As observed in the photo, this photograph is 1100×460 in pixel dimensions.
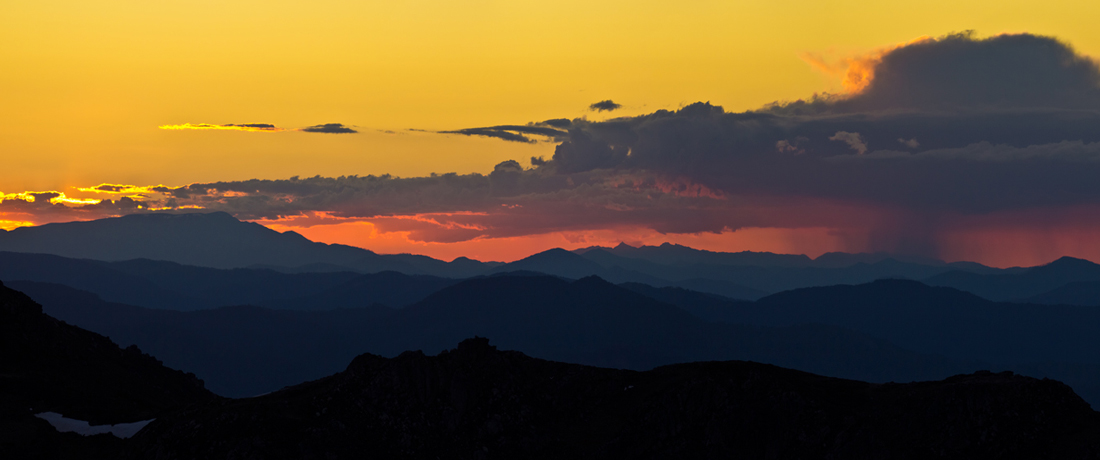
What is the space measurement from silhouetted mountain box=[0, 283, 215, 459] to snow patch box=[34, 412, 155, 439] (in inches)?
57.2

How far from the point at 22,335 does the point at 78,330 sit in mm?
18553

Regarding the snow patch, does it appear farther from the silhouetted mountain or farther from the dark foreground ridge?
the dark foreground ridge

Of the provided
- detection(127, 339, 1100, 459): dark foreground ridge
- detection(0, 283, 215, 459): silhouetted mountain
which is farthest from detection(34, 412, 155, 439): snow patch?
detection(127, 339, 1100, 459): dark foreground ridge

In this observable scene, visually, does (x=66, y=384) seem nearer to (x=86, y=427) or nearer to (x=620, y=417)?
(x=86, y=427)

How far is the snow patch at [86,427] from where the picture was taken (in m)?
115

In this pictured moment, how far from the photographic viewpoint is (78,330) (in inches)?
6560

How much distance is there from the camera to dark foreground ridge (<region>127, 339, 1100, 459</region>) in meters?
103

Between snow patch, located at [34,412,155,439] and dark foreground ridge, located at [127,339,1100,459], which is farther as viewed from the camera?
snow patch, located at [34,412,155,439]

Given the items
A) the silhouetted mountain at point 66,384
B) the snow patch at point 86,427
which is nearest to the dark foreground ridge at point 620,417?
the snow patch at point 86,427

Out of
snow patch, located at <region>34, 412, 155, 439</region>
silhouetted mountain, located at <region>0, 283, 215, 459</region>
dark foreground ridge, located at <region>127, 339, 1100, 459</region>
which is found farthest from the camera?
snow patch, located at <region>34, 412, 155, 439</region>

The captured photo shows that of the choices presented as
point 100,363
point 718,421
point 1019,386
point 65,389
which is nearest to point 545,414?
point 718,421

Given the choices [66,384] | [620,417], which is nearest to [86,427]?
[66,384]

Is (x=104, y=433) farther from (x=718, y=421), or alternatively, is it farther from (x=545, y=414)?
(x=718, y=421)

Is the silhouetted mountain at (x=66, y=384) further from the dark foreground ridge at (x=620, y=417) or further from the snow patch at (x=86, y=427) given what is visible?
the dark foreground ridge at (x=620, y=417)
